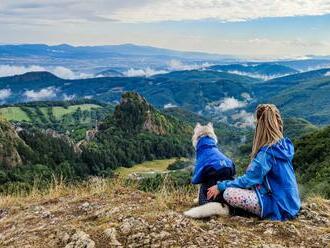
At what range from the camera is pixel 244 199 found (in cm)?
1040

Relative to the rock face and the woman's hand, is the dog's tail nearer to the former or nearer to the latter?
the woman's hand

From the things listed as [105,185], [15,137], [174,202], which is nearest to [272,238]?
[174,202]

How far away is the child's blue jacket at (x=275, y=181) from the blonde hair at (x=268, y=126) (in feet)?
0.41

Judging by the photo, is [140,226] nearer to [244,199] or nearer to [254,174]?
[244,199]

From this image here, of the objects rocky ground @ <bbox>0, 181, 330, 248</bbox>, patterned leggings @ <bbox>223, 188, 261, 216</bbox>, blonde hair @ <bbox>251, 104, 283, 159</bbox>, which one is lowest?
rocky ground @ <bbox>0, 181, 330, 248</bbox>

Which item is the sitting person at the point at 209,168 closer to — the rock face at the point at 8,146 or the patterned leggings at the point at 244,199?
the patterned leggings at the point at 244,199

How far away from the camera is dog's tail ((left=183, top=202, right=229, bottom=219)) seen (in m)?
10.2

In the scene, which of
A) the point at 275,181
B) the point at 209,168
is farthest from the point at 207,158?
the point at 275,181

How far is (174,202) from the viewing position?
472 inches

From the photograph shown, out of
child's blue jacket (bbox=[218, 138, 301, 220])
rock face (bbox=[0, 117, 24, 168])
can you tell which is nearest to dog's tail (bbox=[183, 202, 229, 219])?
child's blue jacket (bbox=[218, 138, 301, 220])

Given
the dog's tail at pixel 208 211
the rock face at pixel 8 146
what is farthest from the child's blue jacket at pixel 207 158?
the rock face at pixel 8 146

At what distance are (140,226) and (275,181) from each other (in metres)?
3.17

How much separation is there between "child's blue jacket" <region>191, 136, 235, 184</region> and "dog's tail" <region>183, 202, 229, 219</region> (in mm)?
1025

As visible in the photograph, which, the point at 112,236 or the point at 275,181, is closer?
the point at 112,236
